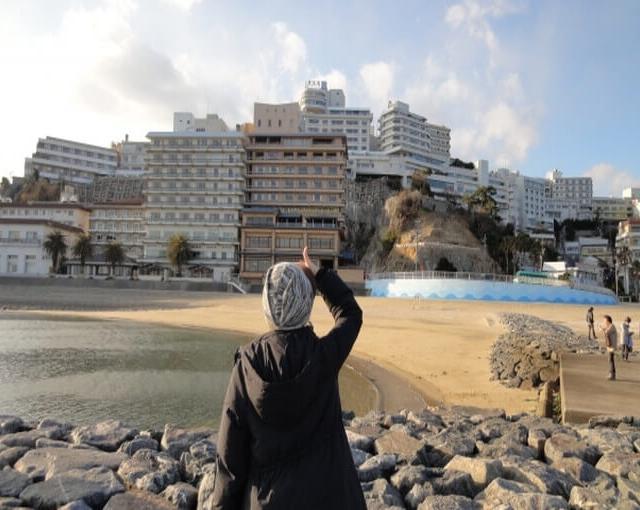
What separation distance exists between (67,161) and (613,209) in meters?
147

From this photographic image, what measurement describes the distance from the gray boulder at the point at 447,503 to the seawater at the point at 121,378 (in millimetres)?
6546

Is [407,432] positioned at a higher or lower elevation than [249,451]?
lower

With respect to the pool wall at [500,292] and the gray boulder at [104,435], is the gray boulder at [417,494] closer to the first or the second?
the gray boulder at [104,435]

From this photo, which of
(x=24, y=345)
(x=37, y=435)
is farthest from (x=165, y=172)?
(x=37, y=435)

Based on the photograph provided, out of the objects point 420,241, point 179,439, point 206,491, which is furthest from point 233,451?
point 420,241

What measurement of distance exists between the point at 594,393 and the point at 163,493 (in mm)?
8482

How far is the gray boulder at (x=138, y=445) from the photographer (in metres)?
5.78

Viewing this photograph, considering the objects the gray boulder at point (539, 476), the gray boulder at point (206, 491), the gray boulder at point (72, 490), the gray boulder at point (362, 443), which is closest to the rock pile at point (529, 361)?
the gray boulder at point (539, 476)

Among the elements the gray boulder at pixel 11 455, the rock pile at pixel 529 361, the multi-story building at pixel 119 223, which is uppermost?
the multi-story building at pixel 119 223

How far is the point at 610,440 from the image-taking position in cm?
611

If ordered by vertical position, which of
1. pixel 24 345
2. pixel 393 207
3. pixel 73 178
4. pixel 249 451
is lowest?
pixel 24 345

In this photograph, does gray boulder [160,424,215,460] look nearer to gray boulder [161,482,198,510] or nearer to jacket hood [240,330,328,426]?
gray boulder [161,482,198,510]

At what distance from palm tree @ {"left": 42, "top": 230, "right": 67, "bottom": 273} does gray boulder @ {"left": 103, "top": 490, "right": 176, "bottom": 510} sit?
2827 inches

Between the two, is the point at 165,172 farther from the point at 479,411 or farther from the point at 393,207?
the point at 479,411
